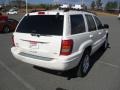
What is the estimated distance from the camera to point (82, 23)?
242 inches

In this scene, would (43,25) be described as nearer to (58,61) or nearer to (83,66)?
(58,61)

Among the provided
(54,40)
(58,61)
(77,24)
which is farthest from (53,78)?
(77,24)

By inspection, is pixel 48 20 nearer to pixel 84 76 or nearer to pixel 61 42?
pixel 61 42

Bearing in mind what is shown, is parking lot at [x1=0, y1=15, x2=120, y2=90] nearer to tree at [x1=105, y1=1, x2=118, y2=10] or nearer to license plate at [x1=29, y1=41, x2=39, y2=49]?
license plate at [x1=29, y1=41, x2=39, y2=49]

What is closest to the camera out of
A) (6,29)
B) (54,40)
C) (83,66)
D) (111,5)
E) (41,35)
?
(54,40)

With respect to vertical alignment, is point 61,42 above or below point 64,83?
above

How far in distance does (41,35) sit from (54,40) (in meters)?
0.43

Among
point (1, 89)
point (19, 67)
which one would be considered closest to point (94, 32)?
point (19, 67)

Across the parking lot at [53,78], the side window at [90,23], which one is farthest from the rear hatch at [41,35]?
the side window at [90,23]

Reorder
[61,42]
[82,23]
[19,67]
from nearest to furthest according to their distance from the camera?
[61,42] → [82,23] → [19,67]

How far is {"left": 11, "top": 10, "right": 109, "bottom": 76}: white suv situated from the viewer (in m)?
5.24

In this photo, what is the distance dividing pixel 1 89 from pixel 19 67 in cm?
180

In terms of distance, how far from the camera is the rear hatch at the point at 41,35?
17.3ft

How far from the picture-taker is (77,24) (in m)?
5.80
